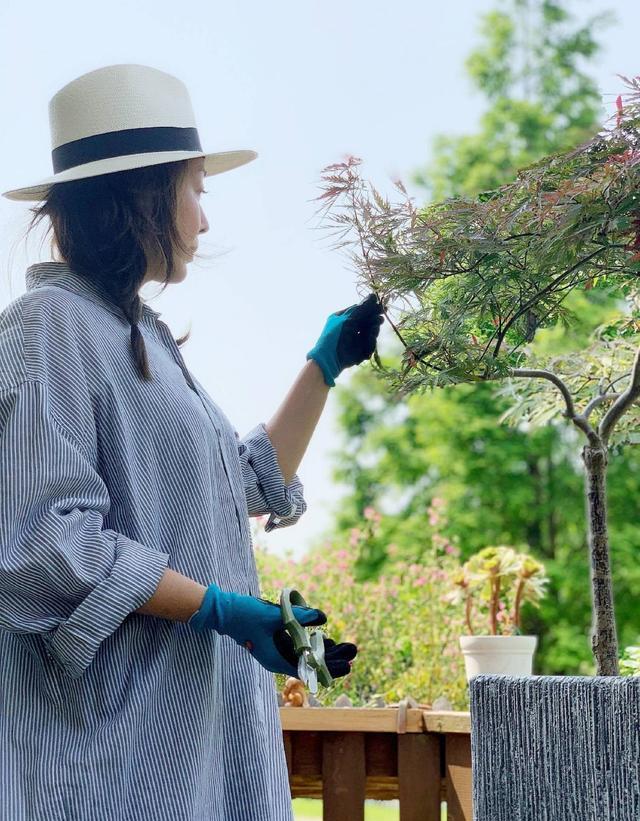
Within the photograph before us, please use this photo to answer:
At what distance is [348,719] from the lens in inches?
90.6

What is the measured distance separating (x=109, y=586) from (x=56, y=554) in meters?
0.07

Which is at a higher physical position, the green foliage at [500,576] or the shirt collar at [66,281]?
the shirt collar at [66,281]

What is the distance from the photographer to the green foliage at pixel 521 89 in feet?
Answer: 31.2

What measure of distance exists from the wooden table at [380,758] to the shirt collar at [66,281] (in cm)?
128

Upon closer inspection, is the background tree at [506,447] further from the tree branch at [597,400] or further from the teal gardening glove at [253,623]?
the teal gardening glove at [253,623]

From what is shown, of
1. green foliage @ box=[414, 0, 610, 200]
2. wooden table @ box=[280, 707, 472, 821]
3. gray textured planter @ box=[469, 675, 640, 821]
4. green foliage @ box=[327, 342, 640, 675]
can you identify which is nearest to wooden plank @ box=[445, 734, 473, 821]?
wooden table @ box=[280, 707, 472, 821]

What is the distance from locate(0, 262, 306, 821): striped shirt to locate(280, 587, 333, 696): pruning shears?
0.38 feet

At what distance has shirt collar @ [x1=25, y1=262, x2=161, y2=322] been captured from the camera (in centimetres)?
134

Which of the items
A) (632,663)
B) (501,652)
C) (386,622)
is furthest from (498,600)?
(386,622)

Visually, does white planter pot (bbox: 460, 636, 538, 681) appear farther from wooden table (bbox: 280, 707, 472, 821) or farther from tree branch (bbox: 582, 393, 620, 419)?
tree branch (bbox: 582, 393, 620, 419)

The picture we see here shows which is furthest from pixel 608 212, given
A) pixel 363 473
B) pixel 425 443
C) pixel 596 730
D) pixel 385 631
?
pixel 363 473

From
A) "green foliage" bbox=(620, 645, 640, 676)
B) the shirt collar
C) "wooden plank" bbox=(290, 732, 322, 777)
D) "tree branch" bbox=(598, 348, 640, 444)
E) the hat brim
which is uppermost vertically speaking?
the hat brim

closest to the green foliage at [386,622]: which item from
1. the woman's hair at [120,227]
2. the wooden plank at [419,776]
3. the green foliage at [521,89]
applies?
the wooden plank at [419,776]

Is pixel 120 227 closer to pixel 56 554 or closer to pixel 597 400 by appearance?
pixel 56 554
